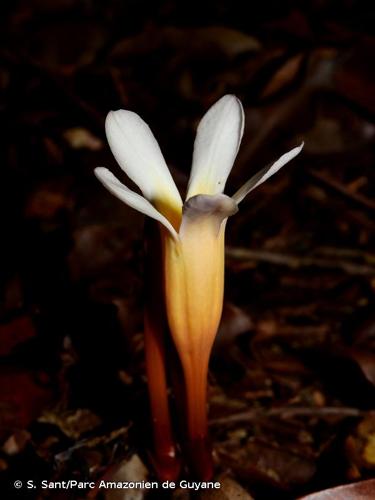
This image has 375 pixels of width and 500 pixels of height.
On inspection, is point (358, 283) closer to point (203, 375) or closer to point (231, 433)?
point (231, 433)

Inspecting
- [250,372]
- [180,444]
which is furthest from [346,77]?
[180,444]

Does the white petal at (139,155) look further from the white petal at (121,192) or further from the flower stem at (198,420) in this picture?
the flower stem at (198,420)

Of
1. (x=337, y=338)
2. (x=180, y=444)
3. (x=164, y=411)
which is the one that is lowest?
(x=337, y=338)

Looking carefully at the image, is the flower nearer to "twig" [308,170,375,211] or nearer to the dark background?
the dark background

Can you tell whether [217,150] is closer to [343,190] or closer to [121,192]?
[121,192]

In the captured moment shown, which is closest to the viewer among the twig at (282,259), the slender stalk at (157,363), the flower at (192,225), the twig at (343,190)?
the flower at (192,225)

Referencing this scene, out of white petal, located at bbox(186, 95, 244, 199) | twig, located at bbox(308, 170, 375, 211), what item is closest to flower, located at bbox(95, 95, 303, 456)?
white petal, located at bbox(186, 95, 244, 199)

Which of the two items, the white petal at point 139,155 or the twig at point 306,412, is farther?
the twig at point 306,412

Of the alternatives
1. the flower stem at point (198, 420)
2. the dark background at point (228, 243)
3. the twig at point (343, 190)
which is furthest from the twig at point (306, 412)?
the twig at point (343, 190)
